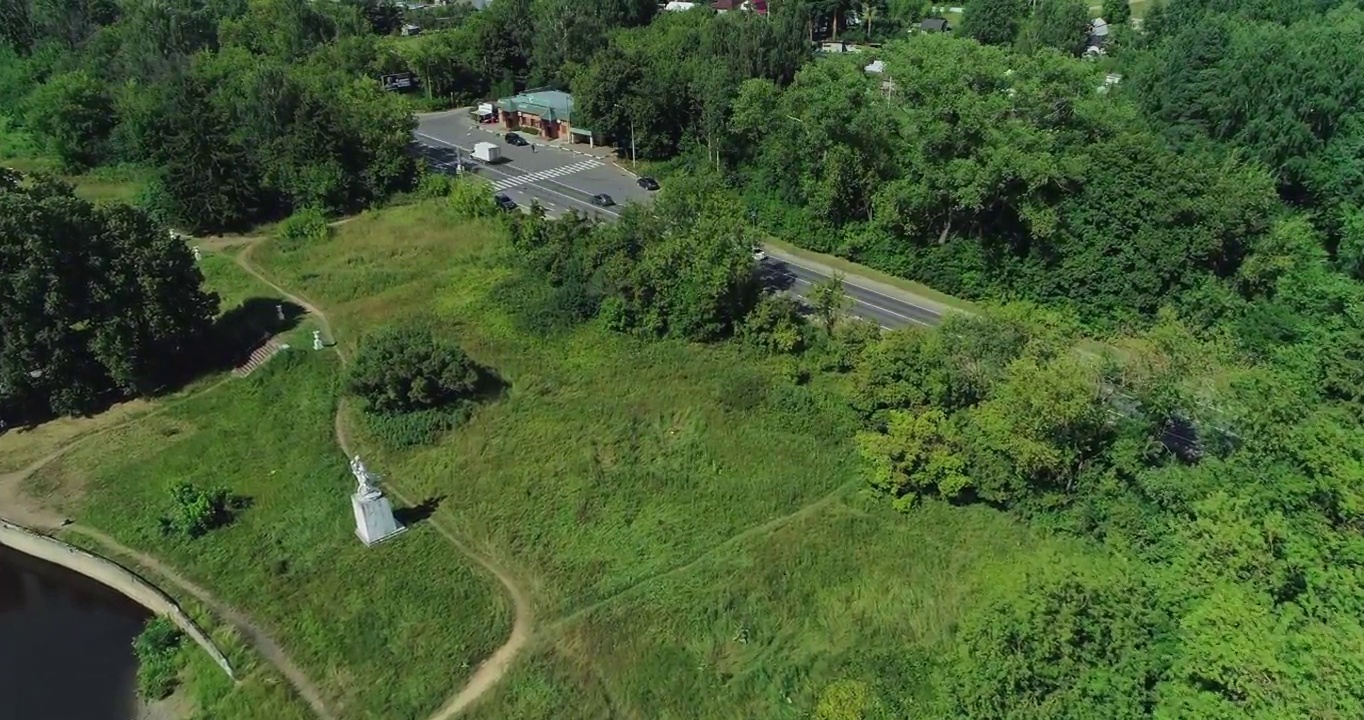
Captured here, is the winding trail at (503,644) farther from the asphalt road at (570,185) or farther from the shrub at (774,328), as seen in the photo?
the asphalt road at (570,185)

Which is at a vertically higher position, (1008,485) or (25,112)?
(25,112)

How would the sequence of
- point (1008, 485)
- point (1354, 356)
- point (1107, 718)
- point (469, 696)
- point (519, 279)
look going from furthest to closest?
point (519, 279) → point (1008, 485) → point (1354, 356) → point (469, 696) → point (1107, 718)

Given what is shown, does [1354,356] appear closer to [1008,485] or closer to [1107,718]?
[1008,485]

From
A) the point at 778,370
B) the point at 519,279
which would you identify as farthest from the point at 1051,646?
the point at 519,279

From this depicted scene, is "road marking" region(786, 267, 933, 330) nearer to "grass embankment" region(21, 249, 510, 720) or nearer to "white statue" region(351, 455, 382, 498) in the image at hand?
"white statue" region(351, 455, 382, 498)

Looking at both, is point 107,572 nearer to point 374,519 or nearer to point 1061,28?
point 374,519
